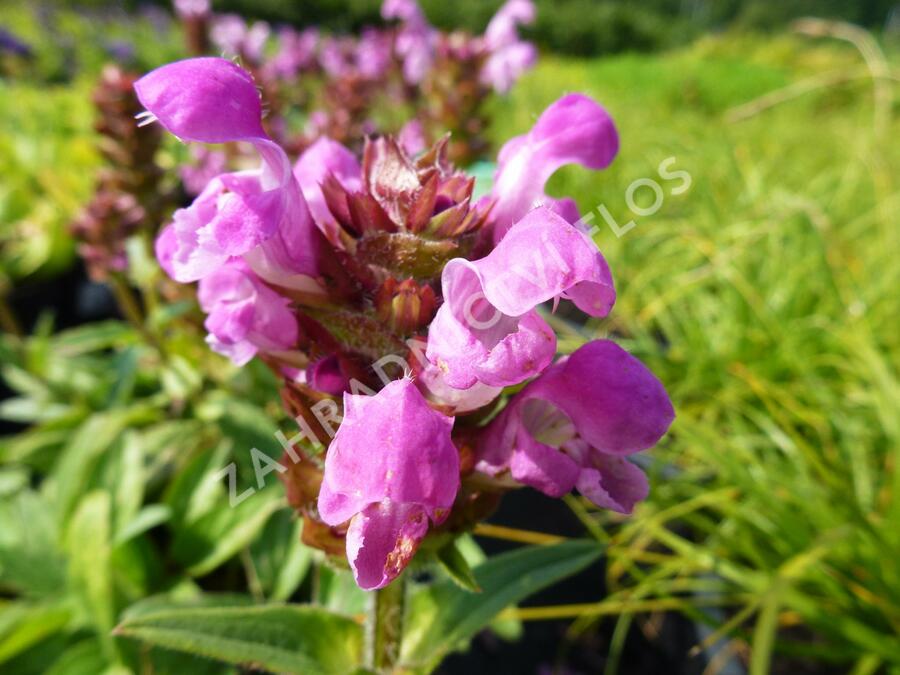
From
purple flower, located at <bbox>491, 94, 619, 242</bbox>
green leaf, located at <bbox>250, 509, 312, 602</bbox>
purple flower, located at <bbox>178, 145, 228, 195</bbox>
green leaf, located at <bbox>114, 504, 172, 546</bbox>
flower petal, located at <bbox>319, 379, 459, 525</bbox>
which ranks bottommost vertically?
green leaf, located at <bbox>250, 509, 312, 602</bbox>

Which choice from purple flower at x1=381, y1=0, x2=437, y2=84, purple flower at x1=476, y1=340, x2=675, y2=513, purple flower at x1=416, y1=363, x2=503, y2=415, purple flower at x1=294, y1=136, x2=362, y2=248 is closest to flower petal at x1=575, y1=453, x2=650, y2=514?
purple flower at x1=476, y1=340, x2=675, y2=513

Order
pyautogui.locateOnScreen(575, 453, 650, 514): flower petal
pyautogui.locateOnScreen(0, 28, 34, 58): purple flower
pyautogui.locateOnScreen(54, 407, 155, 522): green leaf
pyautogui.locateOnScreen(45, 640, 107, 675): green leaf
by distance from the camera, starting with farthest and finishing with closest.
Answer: pyautogui.locateOnScreen(0, 28, 34, 58): purple flower → pyautogui.locateOnScreen(54, 407, 155, 522): green leaf → pyautogui.locateOnScreen(45, 640, 107, 675): green leaf → pyautogui.locateOnScreen(575, 453, 650, 514): flower petal

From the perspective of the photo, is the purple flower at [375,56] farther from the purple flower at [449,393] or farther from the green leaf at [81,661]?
the purple flower at [449,393]

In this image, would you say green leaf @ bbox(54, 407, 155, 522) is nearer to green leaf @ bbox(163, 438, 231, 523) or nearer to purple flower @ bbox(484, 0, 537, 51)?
green leaf @ bbox(163, 438, 231, 523)

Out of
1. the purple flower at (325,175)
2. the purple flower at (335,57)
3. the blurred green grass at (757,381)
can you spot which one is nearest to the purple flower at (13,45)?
the blurred green grass at (757,381)

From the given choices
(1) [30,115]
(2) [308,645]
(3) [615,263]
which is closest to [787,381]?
(3) [615,263]

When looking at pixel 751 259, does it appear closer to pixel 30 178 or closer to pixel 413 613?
pixel 413 613

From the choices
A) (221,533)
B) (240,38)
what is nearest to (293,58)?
(240,38)

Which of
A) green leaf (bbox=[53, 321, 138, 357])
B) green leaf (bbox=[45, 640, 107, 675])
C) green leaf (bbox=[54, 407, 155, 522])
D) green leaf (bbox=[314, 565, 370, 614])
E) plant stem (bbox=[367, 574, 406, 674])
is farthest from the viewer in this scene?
green leaf (bbox=[53, 321, 138, 357])
